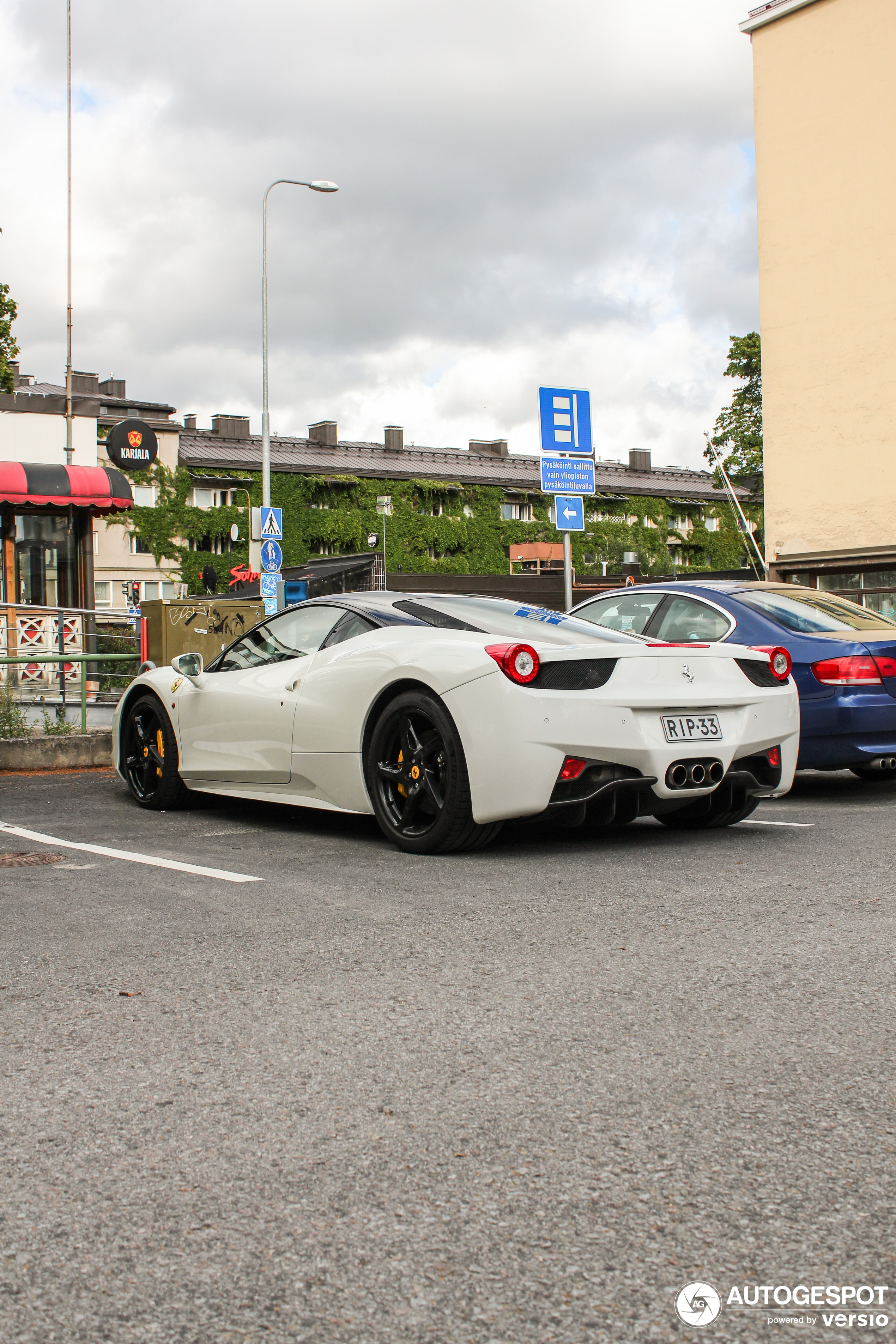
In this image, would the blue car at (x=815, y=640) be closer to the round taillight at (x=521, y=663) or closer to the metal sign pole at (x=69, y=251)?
the round taillight at (x=521, y=663)

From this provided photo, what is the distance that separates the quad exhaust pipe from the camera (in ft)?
18.6

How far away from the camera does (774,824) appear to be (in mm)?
→ 6875

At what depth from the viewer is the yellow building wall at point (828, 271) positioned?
90.0ft

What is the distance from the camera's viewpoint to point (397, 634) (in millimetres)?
6176

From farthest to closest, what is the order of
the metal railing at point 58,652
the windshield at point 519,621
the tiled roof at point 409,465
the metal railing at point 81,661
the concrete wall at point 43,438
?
the tiled roof at point 409,465
the concrete wall at point 43,438
the metal railing at point 58,652
the metal railing at point 81,661
the windshield at point 519,621

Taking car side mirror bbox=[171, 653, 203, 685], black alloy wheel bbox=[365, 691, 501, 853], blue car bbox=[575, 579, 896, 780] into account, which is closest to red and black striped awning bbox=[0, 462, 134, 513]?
car side mirror bbox=[171, 653, 203, 685]

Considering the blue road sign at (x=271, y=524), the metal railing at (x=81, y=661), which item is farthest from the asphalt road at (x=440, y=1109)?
the blue road sign at (x=271, y=524)

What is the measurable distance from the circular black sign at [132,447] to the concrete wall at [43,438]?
55.2 inches

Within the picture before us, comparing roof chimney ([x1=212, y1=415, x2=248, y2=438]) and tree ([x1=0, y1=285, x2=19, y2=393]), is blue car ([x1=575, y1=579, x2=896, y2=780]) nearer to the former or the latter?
tree ([x1=0, y1=285, x2=19, y2=393])

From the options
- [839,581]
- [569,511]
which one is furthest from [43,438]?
[839,581]

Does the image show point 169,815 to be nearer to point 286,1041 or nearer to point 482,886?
point 482,886

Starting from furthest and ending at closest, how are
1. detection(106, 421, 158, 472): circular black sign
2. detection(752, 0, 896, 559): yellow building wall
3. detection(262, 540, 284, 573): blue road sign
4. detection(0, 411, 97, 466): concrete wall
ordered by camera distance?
detection(752, 0, 896, 559): yellow building wall → detection(106, 421, 158, 472): circular black sign → detection(0, 411, 97, 466): concrete wall → detection(262, 540, 284, 573): blue road sign

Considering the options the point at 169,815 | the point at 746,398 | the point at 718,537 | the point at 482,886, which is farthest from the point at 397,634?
the point at 718,537

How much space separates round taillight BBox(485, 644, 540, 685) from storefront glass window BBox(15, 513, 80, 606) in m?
13.5
